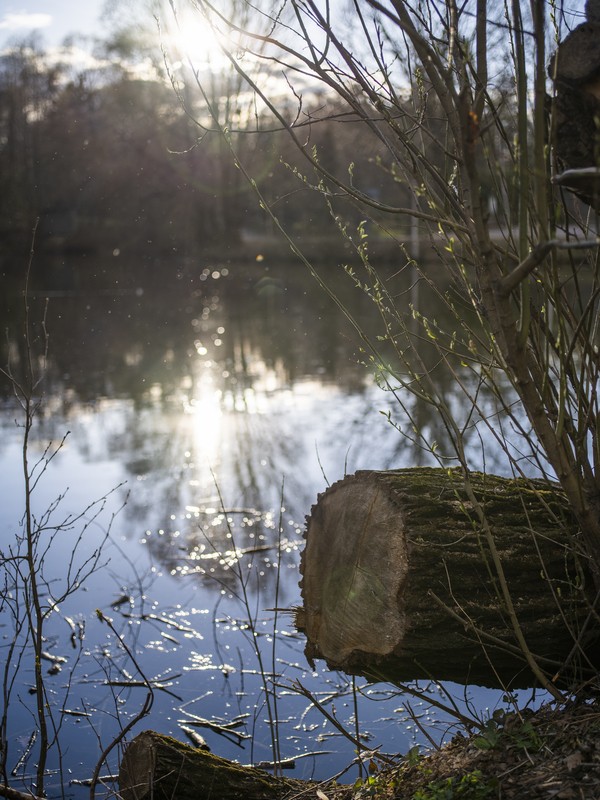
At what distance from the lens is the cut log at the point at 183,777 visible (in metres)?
2.74

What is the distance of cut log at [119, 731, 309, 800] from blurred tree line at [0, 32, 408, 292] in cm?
2159

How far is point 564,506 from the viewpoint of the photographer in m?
2.93

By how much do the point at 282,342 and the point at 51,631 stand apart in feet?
31.7

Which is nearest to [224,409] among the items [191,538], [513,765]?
[191,538]

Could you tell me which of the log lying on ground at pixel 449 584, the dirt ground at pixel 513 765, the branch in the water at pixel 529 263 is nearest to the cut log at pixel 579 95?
the branch in the water at pixel 529 263

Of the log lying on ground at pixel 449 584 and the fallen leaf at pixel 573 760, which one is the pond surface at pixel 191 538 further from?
the fallen leaf at pixel 573 760

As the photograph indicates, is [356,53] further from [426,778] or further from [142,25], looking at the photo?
[142,25]

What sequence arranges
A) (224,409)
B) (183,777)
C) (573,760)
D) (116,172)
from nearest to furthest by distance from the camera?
(573,760) → (183,777) → (224,409) → (116,172)

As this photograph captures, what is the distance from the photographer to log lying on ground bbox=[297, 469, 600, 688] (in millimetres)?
2797

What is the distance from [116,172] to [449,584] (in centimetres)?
2394

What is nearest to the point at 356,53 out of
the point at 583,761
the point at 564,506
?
the point at 564,506

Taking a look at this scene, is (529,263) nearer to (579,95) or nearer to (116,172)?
(579,95)

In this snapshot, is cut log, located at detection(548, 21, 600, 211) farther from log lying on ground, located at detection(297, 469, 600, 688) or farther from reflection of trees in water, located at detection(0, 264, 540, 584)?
log lying on ground, located at detection(297, 469, 600, 688)

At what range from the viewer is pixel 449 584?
8.81ft
